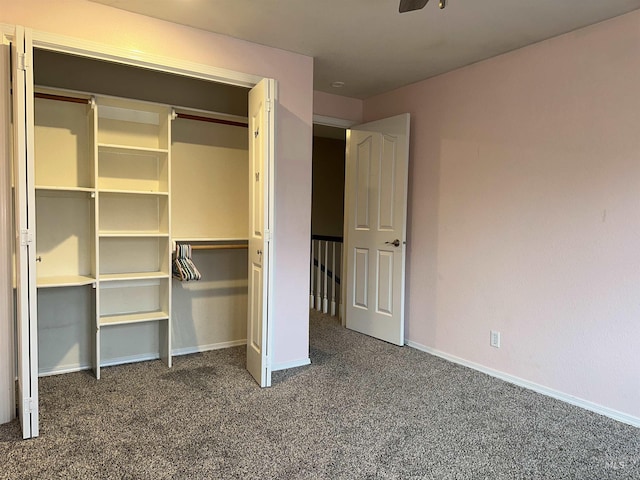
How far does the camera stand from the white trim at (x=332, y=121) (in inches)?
166

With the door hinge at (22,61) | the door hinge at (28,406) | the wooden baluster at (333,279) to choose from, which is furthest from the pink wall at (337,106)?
the door hinge at (28,406)

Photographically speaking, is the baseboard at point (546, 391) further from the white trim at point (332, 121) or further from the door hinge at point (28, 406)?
the door hinge at point (28, 406)

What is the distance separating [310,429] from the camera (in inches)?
92.5

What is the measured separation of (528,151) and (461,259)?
3.18 feet

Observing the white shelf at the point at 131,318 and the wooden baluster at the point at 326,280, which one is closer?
the white shelf at the point at 131,318

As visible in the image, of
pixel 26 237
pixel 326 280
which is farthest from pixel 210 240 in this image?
pixel 326 280

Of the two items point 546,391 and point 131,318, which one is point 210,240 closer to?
point 131,318

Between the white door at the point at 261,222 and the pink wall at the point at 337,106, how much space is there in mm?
1253

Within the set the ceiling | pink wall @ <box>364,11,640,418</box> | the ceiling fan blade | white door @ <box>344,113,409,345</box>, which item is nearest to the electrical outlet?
pink wall @ <box>364,11,640,418</box>

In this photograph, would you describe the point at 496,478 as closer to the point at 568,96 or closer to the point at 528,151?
the point at 528,151

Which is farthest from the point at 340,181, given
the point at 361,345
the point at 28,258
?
the point at 28,258

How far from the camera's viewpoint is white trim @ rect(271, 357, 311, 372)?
3.27 meters

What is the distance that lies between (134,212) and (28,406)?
1.58 metres

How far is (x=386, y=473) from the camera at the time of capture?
77.0 inches
